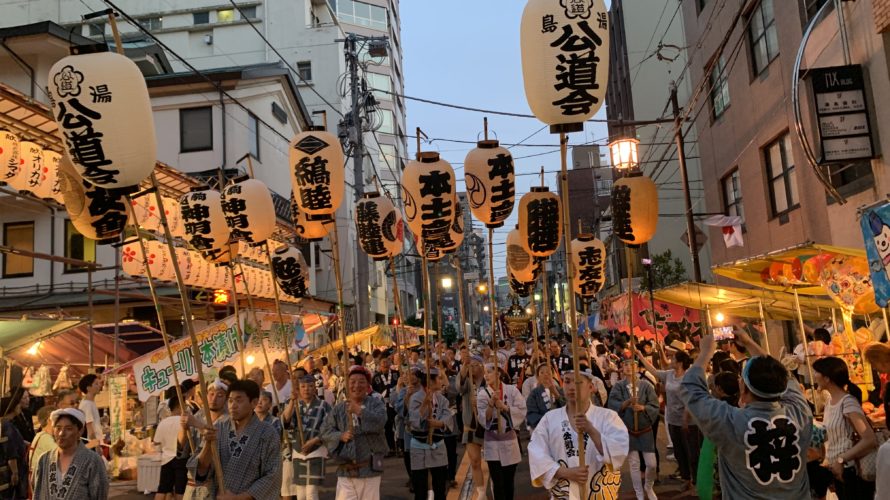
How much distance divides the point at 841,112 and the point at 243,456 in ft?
36.7

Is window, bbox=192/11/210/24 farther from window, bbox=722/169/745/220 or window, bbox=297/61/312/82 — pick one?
window, bbox=722/169/745/220

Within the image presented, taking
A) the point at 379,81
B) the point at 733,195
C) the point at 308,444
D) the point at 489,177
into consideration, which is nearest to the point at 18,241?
the point at 489,177

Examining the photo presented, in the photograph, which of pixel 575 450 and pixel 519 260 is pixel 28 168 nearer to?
pixel 519 260

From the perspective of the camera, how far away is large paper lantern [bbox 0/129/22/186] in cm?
1063

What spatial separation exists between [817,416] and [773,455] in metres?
5.93

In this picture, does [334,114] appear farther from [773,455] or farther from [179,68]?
[773,455]

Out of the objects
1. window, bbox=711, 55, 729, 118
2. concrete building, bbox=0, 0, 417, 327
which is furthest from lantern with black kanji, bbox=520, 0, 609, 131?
concrete building, bbox=0, 0, 417, 327

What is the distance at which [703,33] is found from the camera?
20.9m

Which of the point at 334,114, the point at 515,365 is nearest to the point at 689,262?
the point at 515,365

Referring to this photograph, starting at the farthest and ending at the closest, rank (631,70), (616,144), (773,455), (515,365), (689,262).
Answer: (631,70) < (689,262) < (616,144) < (515,365) < (773,455)

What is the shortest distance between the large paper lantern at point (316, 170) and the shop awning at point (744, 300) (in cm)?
769

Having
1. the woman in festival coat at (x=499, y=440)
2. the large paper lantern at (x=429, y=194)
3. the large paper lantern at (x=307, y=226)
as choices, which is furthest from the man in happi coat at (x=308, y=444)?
the large paper lantern at (x=429, y=194)

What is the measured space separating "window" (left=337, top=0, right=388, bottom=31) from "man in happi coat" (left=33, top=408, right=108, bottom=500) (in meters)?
50.0

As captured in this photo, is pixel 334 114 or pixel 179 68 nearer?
pixel 179 68
